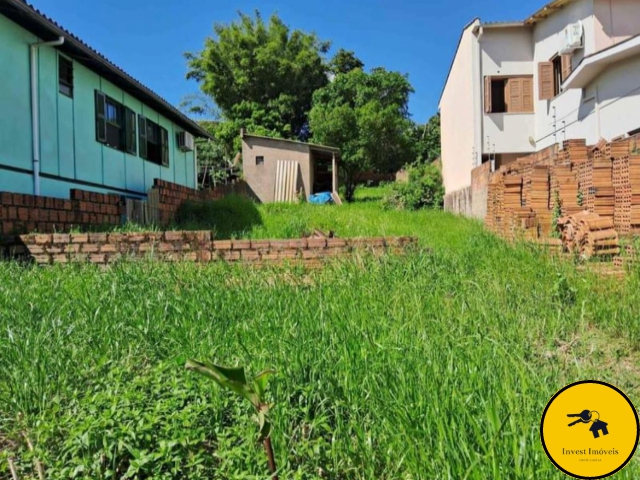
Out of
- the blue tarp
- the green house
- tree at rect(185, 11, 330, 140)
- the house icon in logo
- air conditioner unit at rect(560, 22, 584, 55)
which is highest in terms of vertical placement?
tree at rect(185, 11, 330, 140)

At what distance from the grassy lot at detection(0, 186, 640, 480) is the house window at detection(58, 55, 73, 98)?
6214 millimetres

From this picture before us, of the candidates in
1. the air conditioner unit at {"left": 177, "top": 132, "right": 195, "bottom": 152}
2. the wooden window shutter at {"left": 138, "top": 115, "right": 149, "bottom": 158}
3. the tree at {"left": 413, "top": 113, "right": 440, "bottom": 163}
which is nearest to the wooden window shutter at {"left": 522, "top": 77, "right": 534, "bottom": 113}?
the air conditioner unit at {"left": 177, "top": 132, "right": 195, "bottom": 152}

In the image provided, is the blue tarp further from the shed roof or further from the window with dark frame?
the window with dark frame

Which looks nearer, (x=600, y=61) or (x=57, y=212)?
(x=57, y=212)

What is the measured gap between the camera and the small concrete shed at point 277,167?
62.6 ft

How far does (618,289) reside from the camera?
389 centimetres

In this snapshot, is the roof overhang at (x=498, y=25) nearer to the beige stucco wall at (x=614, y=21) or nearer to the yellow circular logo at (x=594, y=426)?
the beige stucco wall at (x=614, y=21)

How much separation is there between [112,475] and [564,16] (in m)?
16.1

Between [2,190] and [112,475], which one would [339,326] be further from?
[2,190]

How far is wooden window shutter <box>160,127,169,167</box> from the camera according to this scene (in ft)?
45.2

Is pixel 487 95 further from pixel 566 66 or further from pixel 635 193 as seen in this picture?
pixel 635 193

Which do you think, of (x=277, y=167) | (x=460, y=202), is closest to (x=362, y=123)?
(x=277, y=167)

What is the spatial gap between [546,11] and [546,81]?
82.3 inches

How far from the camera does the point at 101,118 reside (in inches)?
399
